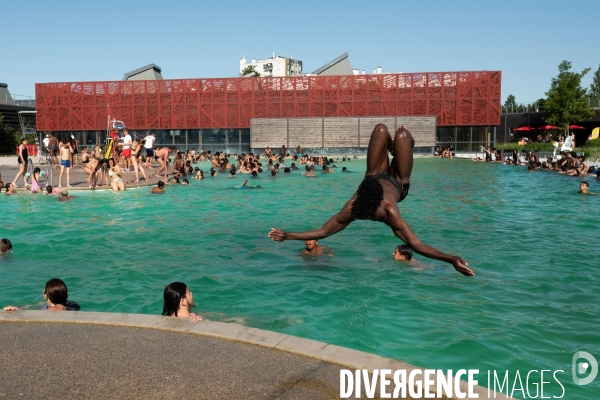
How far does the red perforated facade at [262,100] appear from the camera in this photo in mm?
50594

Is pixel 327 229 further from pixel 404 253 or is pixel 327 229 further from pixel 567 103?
pixel 567 103

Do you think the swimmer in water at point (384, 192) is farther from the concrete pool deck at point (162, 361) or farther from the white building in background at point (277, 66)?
the white building in background at point (277, 66)

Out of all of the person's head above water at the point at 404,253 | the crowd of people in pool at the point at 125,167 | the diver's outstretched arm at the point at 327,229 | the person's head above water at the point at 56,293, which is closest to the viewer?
the diver's outstretched arm at the point at 327,229

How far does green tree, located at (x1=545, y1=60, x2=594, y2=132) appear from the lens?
50.4 metres

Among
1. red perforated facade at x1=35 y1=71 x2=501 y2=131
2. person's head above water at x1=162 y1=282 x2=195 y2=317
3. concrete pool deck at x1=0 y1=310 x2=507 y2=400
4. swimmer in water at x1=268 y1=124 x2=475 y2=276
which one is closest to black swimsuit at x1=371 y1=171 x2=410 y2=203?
swimmer in water at x1=268 y1=124 x2=475 y2=276

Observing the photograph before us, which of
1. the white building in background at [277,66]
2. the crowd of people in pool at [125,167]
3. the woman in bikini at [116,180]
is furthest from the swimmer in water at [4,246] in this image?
the white building in background at [277,66]

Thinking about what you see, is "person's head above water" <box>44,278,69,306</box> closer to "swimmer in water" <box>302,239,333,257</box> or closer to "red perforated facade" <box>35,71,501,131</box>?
"swimmer in water" <box>302,239,333,257</box>

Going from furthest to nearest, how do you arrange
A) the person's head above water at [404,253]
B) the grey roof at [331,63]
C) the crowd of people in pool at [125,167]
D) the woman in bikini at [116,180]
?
the grey roof at [331,63]
the woman in bikini at [116,180]
the crowd of people in pool at [125,167]
the person's head above water at [404,253]

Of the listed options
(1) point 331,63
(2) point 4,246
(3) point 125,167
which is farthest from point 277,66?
(2) point 4,246

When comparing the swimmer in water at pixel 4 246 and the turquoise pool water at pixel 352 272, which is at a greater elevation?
the swimmer in water at pixel 4 246

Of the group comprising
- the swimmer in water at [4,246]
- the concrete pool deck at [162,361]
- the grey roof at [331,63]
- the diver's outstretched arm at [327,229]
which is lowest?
the swimmer in water at [4,246]

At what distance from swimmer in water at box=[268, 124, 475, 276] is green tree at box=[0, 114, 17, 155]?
155 feet

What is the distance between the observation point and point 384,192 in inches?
262

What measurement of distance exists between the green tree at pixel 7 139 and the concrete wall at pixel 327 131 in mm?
19500
